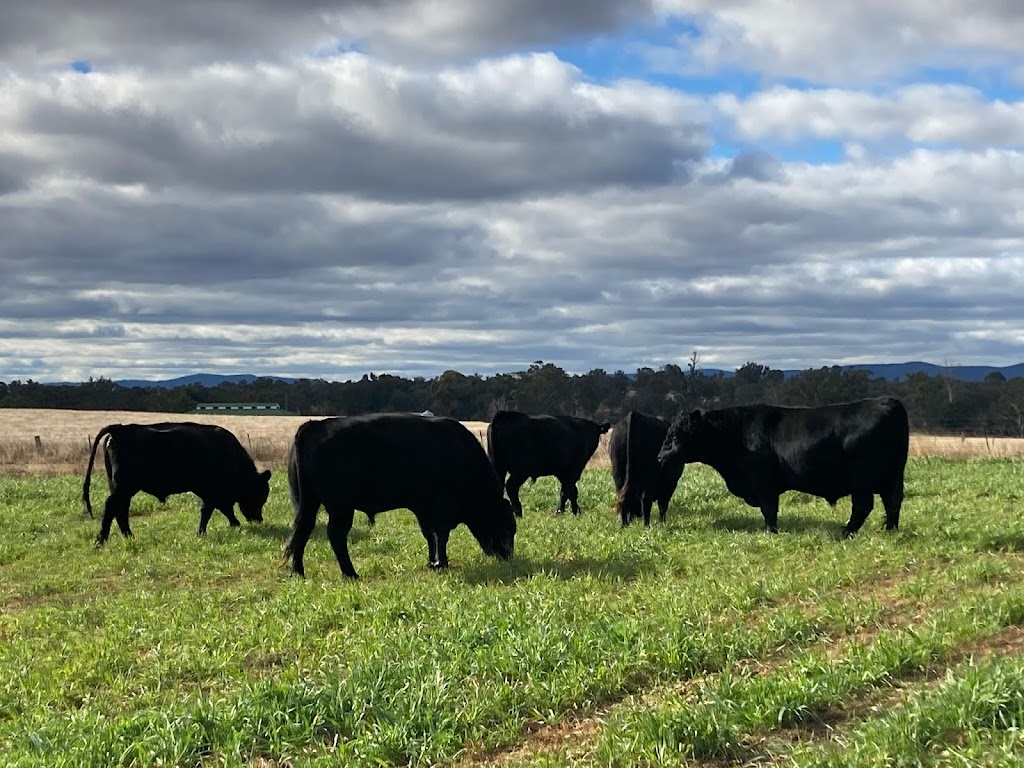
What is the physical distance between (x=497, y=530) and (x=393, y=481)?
147 centimetres

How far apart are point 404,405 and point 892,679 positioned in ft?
245

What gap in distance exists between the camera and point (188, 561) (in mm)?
12086

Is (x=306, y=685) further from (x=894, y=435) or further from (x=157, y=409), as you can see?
(x=157, y=409)

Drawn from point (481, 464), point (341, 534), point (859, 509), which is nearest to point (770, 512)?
point (859, 509)

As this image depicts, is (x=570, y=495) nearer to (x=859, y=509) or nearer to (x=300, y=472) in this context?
(x=859, y=509)

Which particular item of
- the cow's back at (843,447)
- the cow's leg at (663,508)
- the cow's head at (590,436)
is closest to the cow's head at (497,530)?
the cow's back at (843,447)

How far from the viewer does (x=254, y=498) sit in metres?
15.9

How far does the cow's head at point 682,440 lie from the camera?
14.1 metres

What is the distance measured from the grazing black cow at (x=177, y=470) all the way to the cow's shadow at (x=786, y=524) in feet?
24.7

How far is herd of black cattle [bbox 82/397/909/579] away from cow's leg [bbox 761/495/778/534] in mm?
15

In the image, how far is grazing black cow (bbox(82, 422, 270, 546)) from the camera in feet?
47.3

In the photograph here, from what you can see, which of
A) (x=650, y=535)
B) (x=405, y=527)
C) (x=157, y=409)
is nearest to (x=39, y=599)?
(x=405, y=527)

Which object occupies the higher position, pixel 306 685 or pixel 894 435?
pixel 894 435

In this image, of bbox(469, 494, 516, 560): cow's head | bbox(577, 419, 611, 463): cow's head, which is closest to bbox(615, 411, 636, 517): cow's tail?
bbox(577, 419, 611, 463): cow's head
